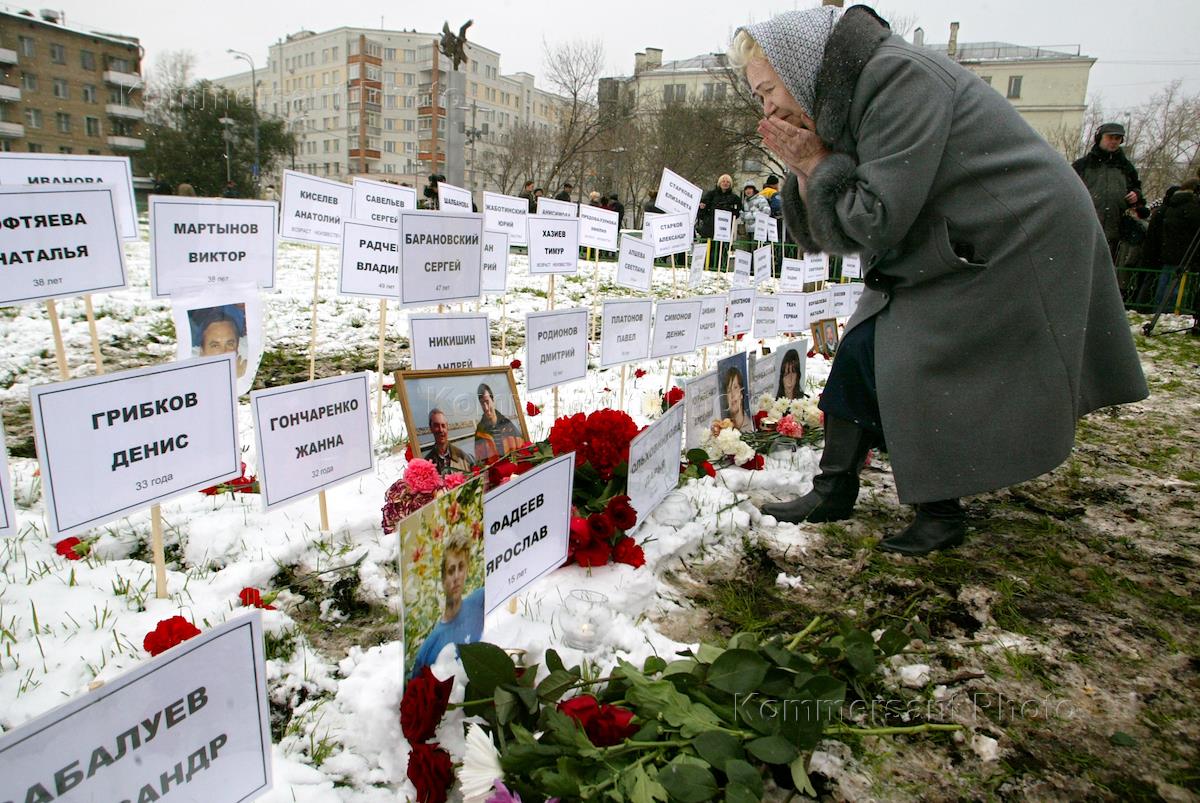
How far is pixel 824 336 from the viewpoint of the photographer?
5.92 meters

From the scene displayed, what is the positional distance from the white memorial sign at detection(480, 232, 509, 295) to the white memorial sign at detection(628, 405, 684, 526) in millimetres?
2227

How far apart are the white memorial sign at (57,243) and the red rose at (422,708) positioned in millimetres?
1903

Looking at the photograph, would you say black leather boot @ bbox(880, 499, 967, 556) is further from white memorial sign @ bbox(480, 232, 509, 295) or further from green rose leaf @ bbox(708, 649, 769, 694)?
white memorial sign @ bbox(480, 232, 509, 295)

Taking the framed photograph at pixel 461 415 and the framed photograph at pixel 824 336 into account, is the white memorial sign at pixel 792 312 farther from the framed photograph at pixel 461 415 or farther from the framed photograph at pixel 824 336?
the framed photograph at pixel 461 415

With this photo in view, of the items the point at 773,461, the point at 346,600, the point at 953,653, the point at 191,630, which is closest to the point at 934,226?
the point at 953,653

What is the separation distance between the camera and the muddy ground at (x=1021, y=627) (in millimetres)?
1466

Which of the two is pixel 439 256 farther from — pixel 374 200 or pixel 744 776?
pixel 744 776

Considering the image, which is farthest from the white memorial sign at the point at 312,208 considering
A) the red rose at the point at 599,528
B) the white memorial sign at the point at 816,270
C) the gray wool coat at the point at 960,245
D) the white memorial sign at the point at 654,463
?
the white memorial sign at the point at 816,270

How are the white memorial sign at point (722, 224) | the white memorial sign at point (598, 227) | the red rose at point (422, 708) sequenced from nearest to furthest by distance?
the red rose at point (422, 708) → the white memorial sign at point (598, 227) → the white memorial sign at point (722, 224)

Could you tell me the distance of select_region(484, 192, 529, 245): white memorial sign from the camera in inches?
253

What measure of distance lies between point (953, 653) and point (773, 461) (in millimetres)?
1537

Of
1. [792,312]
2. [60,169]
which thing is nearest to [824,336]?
[792,312]

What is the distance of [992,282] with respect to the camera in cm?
213

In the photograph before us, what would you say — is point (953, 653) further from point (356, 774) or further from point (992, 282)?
point (356, 774)
